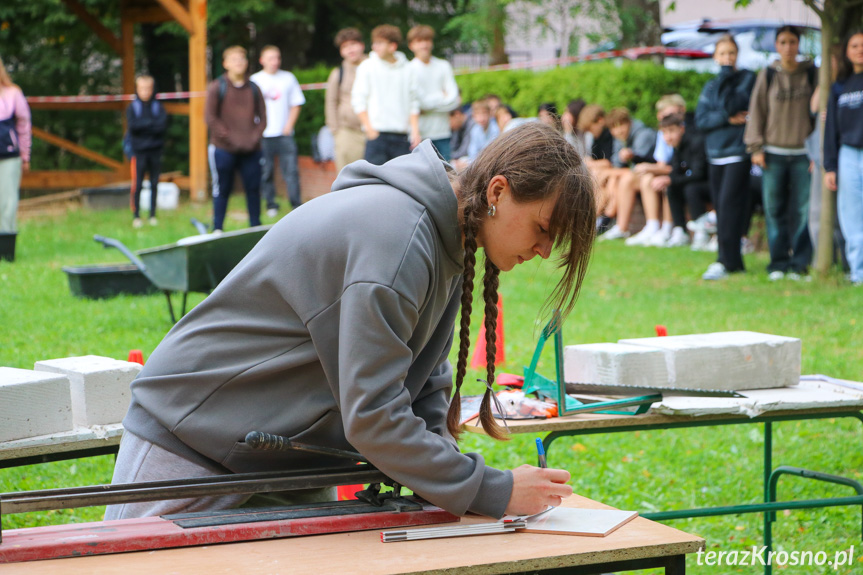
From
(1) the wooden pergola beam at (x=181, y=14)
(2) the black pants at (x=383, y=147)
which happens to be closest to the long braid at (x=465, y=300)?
(2) the black pants at (x=383, y=147)

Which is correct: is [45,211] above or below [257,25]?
below

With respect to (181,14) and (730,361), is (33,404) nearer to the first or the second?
(730,361)

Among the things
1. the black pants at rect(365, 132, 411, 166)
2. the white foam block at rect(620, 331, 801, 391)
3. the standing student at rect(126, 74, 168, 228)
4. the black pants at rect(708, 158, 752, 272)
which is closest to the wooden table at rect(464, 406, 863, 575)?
the white foam block at rect(620, 331, 801, 391)

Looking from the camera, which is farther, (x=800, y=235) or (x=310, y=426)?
(x=800, y=235)

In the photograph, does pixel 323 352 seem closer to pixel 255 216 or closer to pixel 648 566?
pixel 648 566

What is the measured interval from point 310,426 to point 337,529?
268 mm

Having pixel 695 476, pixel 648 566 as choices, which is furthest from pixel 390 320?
pixel 695 476

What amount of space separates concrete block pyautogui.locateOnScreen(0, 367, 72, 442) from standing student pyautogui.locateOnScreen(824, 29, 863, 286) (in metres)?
7.27

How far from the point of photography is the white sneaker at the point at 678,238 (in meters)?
12.1

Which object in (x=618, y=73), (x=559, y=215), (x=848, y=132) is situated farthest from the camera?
(x=618, y=73)

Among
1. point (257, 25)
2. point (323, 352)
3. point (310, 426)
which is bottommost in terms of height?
point (310, 426)

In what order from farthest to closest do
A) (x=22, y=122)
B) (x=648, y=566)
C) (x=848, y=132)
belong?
(x=22, y=122) < (x=848, y=132) < (x=648, y=566)

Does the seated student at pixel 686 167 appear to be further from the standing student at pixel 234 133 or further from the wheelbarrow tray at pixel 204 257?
the wheelbarrow tray at pixel 204 257

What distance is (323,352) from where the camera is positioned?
2.05 metres
